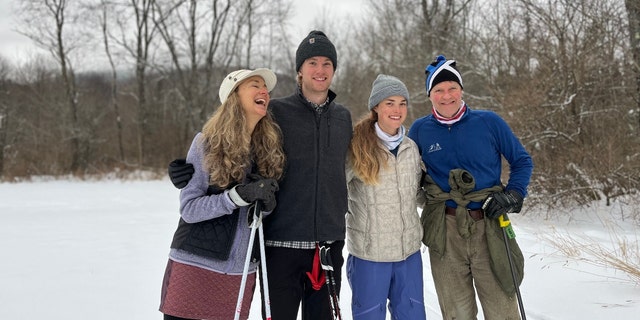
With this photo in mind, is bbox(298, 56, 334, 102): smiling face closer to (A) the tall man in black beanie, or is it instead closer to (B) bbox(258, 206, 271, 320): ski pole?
(A) the tall man in black beanie

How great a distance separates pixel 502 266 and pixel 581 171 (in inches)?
201

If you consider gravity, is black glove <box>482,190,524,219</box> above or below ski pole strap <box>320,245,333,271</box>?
above

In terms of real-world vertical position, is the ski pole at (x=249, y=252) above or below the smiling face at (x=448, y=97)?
below

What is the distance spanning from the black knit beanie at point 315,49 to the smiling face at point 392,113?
400 millimetres

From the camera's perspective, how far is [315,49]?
2701 mm

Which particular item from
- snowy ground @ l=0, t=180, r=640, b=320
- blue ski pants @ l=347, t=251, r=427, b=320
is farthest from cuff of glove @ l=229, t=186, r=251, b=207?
snowy ground @ l=0, t=180, r=640, b=320

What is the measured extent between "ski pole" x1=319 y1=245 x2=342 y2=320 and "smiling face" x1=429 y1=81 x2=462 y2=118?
1111 mm

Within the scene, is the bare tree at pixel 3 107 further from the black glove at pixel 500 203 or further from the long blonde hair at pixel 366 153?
the black glove at pixel 500 203

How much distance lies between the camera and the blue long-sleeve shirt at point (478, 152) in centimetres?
275

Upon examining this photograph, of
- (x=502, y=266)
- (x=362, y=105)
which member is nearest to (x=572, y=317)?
(x=502, y=266)

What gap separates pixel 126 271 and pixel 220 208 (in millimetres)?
3901

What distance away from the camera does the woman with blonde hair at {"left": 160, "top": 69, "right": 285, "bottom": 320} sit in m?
2.38

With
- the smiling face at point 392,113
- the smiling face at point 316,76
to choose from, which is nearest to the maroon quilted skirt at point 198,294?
the smiling face at point 316,76

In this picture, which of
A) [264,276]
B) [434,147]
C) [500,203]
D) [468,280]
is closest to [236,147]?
[264,276]
